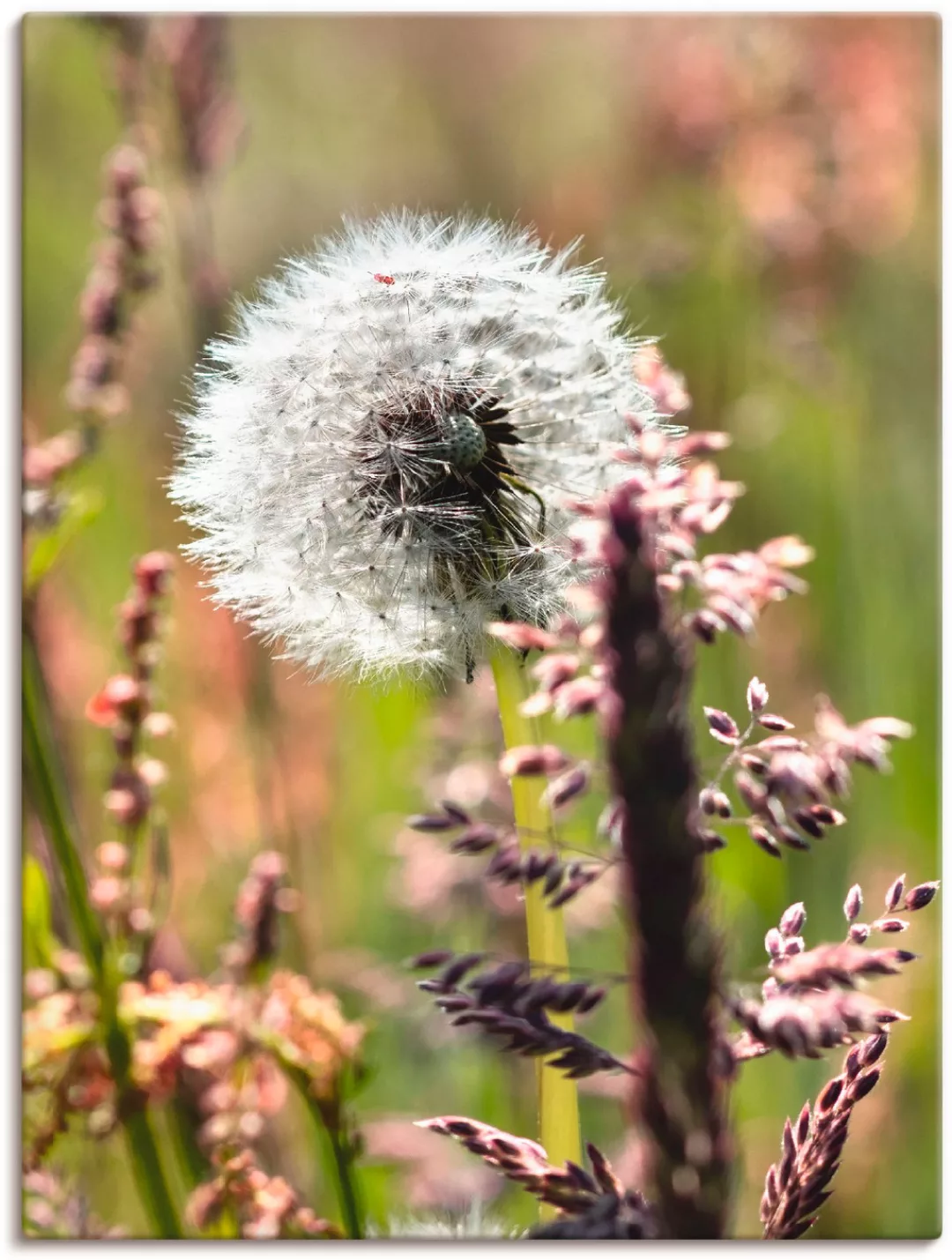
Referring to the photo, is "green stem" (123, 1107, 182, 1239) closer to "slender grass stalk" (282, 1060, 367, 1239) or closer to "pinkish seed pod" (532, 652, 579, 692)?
"slender grass stalk" (282, 1060, 367, 1239)

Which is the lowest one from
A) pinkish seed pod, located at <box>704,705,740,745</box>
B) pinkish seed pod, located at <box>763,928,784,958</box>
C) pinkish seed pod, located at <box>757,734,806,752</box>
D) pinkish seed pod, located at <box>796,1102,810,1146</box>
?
pinkish seed pod, located at <box>796,1102,810,1146</box>

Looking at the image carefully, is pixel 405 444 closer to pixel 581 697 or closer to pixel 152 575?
pixel 152 575

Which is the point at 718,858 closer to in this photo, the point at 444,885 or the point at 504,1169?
the point at 444,885

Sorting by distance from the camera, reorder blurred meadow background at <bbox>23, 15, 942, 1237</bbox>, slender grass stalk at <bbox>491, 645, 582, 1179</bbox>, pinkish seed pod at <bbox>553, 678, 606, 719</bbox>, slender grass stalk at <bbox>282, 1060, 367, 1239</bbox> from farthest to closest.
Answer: blurred meadow background at <bbox>23, 15, 942, 1237</bbox> → slender grass stalk at <bbox>282, 1060, 367, 1239</bbox> → slender grass stalk at <bbox>491, 645, 582, 1179</bbox> → pinkish seed pod at <bbox>553, 678, 606, 719</bbox>

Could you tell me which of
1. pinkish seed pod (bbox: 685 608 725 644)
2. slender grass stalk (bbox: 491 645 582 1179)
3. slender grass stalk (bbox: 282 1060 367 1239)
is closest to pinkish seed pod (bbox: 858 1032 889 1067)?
slender grass stalk (bbox: 491 645 582 1179)

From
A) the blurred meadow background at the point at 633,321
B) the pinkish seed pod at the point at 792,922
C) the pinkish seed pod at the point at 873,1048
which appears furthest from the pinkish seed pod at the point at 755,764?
the blurred meadow background at the point at 633,321

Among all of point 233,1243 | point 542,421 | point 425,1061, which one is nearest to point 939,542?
point 542,421

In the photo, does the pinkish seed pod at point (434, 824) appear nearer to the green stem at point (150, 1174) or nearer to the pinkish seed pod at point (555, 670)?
the pinkish seed pod at point (555, 670)
